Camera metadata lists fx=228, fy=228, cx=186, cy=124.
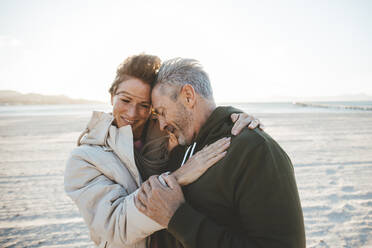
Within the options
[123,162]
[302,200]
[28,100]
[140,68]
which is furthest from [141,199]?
[28,100]

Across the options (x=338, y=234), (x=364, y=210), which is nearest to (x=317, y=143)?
(x=364, y=210)

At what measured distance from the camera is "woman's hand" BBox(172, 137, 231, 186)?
1.54m

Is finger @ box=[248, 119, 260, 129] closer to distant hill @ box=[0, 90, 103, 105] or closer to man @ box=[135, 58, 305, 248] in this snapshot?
man @ box=[135, 58, 305, 248]

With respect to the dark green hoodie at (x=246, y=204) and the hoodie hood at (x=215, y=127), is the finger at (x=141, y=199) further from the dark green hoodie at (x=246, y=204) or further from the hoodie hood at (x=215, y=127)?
the hoodie hood at (x=215, y=127)

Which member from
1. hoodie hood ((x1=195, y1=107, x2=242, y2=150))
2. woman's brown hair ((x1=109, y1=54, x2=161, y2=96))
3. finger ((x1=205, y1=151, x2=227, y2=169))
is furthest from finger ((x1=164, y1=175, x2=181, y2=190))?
woman's brown hair ((x1=109, y1=54, x2=161, y2=96))

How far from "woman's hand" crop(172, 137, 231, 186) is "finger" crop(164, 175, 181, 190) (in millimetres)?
44

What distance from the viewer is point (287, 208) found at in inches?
50.5

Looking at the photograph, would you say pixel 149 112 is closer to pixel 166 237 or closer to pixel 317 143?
pixel 166 237

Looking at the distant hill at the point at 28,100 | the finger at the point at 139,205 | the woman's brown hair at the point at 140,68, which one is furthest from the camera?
the distant hill at the point at 28,100

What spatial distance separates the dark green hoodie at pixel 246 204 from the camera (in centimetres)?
128

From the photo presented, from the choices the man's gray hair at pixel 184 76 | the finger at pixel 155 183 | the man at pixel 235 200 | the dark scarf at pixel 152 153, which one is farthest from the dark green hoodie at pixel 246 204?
the dark scarf at pixel 152 153

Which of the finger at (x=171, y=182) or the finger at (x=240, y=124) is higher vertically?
the finger at (x=240, y=124)

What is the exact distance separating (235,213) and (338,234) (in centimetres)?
335

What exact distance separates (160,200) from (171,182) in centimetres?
14
